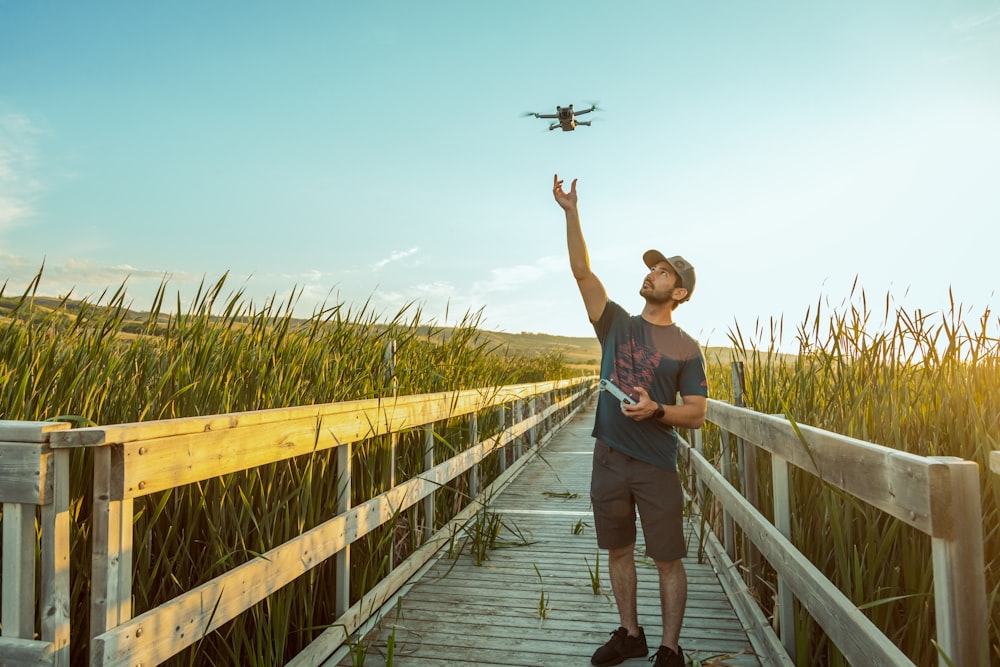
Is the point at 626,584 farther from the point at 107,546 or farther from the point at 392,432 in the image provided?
the point at 107,546

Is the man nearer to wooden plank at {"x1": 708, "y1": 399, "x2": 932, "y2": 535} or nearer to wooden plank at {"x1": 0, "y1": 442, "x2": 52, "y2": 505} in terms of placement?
wooden plank at {"x1": 708, "y1": 399, "x2": 932, "y2": 535}

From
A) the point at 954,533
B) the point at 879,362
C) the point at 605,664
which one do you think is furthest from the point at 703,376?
the point at 954,533

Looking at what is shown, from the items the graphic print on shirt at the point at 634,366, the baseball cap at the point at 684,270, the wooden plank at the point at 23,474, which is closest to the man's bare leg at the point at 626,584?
the graphic print on shirt at the point at 634,366

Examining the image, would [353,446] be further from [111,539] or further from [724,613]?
[724,613]

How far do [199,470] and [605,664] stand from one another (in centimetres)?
208

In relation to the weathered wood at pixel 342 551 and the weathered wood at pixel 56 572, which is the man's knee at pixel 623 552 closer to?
the weathered wood at pixel 342 551

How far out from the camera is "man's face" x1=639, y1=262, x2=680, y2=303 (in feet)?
10.4

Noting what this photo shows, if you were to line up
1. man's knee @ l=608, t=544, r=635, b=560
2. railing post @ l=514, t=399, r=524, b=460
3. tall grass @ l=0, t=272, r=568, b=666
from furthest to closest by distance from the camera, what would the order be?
railing post @ l=514, t=399, r=524, b=460
man's knee @ l=608, t=544, r=635, b=560
tall grass @ l=0, t=272, r=568, b=666

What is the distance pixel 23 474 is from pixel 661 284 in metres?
2.52

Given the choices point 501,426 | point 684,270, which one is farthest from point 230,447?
point 501,426

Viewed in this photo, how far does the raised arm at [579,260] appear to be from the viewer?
3211 millimetres

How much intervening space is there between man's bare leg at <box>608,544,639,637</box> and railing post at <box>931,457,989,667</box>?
185cm

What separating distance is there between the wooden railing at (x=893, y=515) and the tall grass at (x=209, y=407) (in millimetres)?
1981

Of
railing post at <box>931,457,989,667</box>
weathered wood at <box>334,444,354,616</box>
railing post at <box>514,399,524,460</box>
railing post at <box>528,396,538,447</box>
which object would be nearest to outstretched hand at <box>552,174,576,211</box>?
weathered wood at <box>334,444,354,616</box>
